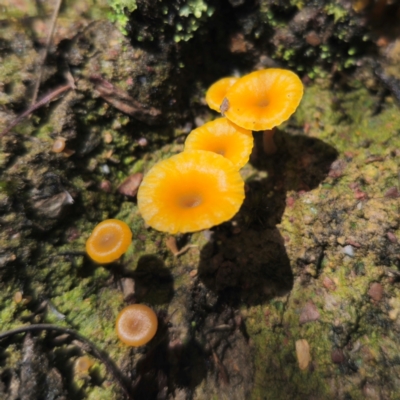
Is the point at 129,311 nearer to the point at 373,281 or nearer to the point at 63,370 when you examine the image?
the point at 63,370

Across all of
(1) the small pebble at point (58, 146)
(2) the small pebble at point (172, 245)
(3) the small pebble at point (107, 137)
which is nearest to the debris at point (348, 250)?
(2) the small pebble at point (172, 245)

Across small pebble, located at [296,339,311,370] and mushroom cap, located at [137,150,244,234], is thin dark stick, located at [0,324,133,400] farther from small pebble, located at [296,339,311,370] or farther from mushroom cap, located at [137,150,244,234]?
small pebble, located at [296,339,311,370]

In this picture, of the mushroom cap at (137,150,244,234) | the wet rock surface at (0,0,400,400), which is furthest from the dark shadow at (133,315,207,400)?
the mushroom cap at (137,150,244,234)

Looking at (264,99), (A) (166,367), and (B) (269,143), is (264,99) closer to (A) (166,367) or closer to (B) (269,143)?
(B) (269,143)

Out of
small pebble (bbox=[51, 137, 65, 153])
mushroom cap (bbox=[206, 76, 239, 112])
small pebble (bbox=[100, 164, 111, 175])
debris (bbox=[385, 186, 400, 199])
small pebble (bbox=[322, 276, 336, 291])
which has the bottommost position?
small pebble (bbox=[322, 276, 336, 291])

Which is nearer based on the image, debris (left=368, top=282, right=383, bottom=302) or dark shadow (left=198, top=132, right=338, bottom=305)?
debris (left=368, top=282, right=383, bottom=302)

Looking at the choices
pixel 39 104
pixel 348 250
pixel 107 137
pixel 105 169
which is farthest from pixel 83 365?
pixel 348 250

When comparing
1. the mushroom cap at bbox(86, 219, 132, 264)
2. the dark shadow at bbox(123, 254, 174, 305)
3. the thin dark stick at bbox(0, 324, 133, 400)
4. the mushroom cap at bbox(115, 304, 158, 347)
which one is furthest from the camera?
the dark shadow at bbox(123, 254, 174, 305)
